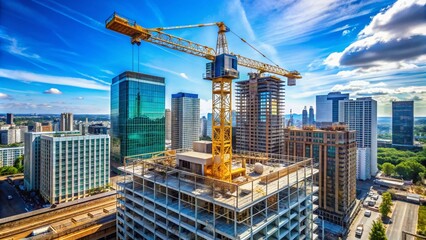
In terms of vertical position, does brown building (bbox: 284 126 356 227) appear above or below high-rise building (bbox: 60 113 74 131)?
below

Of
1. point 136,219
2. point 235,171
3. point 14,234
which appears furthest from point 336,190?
point 14,234

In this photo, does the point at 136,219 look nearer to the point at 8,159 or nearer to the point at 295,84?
the point at 295,84

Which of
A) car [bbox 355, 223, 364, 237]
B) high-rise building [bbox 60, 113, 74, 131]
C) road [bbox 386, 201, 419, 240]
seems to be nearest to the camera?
road [bbox 386, 201, 419, 240]

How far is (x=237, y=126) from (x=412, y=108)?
316 ft

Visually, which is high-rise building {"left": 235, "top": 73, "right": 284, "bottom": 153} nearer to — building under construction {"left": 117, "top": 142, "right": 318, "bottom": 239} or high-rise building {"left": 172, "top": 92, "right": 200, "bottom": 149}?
high-rise building {"left": 172, "top": 92, "right": 200, "bottom": 149}

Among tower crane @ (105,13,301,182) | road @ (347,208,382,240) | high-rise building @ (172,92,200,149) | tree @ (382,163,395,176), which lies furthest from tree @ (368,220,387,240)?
high-rise building @ (172,92,200,149)

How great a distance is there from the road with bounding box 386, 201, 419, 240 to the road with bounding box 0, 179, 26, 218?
75.2 meters

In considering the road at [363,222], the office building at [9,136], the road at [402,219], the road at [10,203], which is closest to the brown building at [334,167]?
the road at [363,222]

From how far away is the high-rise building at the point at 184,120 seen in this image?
104m

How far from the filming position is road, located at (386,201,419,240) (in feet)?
138

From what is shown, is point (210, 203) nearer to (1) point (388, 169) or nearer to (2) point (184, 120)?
(2) point (184, 120)

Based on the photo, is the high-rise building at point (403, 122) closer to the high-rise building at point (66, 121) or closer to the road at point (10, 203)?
the road at point (10, 203)

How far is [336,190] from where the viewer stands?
46.0 meters

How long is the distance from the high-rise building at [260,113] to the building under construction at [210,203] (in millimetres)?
41471
